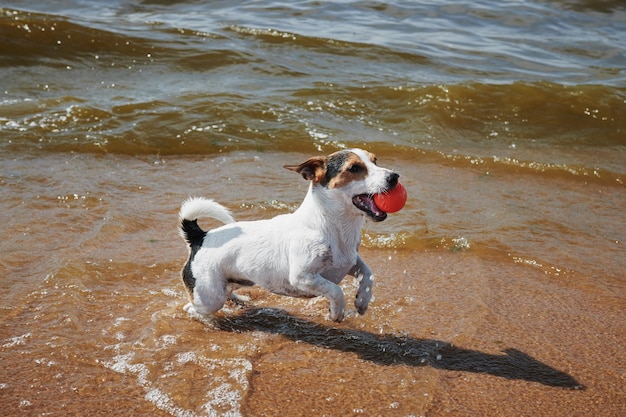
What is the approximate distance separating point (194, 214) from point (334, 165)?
121 cm

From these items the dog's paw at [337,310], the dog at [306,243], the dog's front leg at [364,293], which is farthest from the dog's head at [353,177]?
the dog's paw at [337,310]

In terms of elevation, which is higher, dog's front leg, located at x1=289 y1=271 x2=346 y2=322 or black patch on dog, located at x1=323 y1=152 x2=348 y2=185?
black patch on dog, located at x1=323 y1=152 x2=348 y2=185

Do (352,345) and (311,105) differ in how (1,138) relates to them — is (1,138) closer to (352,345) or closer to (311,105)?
(311,105)

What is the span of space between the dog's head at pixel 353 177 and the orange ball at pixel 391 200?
35mm

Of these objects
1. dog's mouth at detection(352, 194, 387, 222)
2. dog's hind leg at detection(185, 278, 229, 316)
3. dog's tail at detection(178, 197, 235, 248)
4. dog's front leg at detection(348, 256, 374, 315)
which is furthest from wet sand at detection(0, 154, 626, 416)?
dog's mouth at detection(352, 194, 387, 222)

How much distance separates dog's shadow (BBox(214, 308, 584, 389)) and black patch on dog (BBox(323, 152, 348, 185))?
122 cm

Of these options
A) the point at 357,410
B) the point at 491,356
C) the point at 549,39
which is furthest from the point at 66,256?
the point at 549,39

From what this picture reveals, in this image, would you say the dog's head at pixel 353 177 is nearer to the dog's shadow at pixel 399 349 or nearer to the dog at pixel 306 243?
the dog at pixel 306 243

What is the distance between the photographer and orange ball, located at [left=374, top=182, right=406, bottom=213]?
16.2 ft

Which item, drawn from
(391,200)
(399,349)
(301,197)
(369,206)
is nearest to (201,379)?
(399,349)

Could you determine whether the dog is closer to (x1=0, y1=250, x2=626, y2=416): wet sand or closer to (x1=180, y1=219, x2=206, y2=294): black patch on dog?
(x1=180, y1=219, x2=206, y2=294): black patch on dog

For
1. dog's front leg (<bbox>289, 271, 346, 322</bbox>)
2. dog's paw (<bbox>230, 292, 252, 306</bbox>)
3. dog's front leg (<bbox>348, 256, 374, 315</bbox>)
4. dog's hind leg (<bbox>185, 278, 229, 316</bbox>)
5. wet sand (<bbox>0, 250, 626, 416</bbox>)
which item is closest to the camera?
wet sand (<bbox>0, 250, 626, 416</bbox>)

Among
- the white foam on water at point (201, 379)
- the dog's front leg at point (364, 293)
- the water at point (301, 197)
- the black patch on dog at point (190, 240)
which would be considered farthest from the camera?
the black patch on dog at point (190, 240)

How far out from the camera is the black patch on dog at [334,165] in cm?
512
